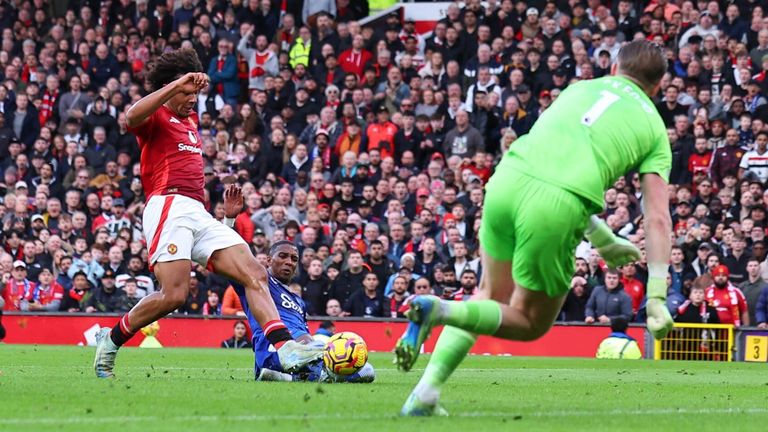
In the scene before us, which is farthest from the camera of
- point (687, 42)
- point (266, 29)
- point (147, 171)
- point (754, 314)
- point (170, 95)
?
point (266, 29)

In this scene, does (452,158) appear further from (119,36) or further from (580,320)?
(119,36)

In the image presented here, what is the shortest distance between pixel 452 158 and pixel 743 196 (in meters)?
5.16

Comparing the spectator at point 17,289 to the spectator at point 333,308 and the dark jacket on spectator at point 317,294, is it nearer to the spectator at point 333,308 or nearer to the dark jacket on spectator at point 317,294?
the dark jacket on spectator at point 317,294

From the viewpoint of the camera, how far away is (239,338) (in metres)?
21.2

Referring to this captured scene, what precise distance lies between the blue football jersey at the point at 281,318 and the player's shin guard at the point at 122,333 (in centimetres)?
86

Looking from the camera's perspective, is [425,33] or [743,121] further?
[425,33]

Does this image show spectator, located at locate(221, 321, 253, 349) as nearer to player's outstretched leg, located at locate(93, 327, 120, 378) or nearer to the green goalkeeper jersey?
player's outstretched leg, located at locate(93, 327, 120, 378)

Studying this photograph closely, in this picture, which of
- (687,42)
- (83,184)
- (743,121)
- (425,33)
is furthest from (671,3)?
(83,184)

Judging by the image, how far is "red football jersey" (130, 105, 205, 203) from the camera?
411 inches

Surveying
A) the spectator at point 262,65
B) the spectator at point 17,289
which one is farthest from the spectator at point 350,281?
the spectator at point 262,65

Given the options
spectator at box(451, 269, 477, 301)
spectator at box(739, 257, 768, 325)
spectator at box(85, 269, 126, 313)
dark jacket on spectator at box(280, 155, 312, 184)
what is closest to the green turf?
spectator at box(739, 257, 768, 325)

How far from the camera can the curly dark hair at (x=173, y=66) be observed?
10.6 meters

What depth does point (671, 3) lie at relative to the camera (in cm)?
2473

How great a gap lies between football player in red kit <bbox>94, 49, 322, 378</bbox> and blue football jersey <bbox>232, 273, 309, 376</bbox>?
29 cm
